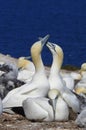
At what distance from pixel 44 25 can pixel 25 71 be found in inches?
1674

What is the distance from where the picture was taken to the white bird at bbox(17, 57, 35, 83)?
1408cm

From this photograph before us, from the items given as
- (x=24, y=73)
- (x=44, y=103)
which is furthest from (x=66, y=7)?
(x=44, y=103)

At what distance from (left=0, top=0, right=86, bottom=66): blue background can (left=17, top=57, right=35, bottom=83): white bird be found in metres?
16.0

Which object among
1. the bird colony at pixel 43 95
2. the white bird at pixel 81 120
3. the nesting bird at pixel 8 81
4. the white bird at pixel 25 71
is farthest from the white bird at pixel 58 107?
the white bird at pixel 25 71

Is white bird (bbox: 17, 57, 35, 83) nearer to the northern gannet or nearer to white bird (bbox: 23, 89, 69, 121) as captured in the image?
the northern gannet

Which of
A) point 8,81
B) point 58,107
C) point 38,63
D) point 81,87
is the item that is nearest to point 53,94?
point 58,107

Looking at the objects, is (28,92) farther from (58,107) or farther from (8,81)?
(8,81)

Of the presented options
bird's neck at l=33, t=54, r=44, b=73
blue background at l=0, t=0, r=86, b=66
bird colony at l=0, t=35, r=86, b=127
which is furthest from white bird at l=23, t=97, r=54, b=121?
blue background at l=0, t=0, r=86, b=66

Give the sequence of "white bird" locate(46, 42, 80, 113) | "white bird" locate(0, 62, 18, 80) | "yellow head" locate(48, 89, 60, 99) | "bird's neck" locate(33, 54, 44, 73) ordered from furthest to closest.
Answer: "white bird" locate(0, 62, 18, 80) < "bird's neck" locate(33, 54, 44, 73) < "white bird" locate(46, 42, 80, 113) < "yellow head" locate(48, 89, 60, 99)

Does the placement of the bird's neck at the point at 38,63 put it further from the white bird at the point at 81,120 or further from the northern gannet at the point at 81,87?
the white bird at the point at 81,120

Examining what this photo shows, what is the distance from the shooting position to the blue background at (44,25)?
39719mm

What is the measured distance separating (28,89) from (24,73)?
127 inches

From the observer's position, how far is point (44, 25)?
57.2m

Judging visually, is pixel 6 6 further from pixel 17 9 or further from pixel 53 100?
pixel 53 100
